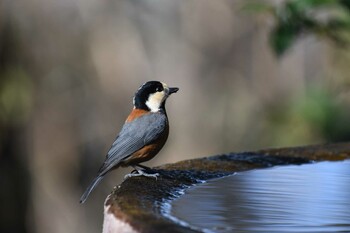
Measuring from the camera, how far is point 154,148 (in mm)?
4043

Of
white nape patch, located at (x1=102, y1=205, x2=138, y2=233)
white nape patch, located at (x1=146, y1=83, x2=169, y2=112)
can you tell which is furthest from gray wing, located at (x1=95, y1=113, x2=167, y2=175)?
white nape patch, located at (x1=102, y1=205, x2=138, y2=233)

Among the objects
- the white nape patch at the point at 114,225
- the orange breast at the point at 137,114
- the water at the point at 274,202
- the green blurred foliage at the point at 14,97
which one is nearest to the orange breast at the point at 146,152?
the orange breast at the point at 137,114

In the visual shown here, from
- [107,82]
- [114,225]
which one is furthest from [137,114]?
[107,82]

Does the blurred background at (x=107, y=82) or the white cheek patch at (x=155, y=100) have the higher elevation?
the white cheek patch at (x=155, y=100)

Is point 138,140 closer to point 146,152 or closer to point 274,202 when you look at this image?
point 146,152

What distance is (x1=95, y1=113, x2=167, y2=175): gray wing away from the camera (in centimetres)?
397

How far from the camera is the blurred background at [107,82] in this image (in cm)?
930

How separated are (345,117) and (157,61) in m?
3.62

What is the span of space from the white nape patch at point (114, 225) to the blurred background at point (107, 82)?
6.60 m

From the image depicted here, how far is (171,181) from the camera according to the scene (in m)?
3.03

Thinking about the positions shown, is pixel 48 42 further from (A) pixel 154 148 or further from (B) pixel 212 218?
(B) pixel 212 218

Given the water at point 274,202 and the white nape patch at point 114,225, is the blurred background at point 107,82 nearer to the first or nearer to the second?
the water at point 274,202

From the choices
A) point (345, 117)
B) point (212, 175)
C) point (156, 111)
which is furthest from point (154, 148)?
point (345, 117)

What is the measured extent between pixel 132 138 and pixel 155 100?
344 mm
